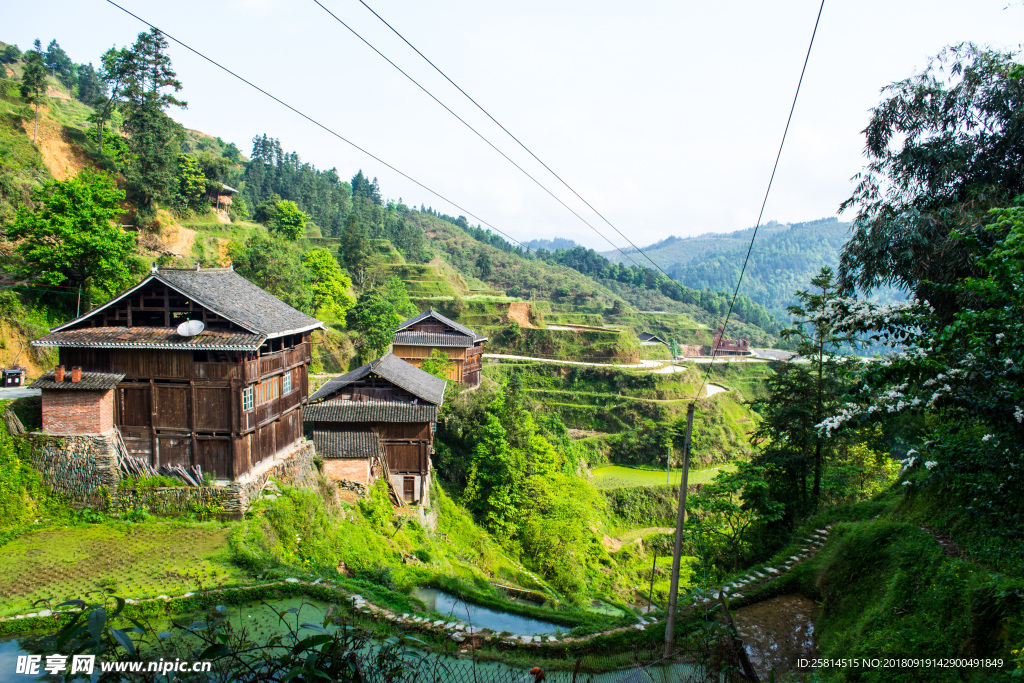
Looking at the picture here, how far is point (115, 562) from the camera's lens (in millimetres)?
9375

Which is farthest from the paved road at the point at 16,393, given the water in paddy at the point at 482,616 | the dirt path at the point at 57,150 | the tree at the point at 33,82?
the tree at the point at 33,82

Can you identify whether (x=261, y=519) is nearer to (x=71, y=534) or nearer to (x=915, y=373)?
(x=71, y=534)

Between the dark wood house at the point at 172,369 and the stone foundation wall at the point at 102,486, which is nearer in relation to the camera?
the stone foundation wall at the point at 102,486

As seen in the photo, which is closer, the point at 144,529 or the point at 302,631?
the point at 302,631

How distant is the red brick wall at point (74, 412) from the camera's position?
11344mm

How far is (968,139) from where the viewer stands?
34.3 ft

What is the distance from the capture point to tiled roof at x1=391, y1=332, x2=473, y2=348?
29.2 m

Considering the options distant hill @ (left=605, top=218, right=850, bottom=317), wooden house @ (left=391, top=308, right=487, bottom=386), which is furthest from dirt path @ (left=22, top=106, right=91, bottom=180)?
distant hill @ (left=605, top=218, right=850, bottom=317)

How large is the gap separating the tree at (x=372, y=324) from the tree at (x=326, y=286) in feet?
3.25

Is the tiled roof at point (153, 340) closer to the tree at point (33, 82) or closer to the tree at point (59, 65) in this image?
the tree at point (33, 82)

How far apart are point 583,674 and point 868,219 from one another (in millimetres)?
11241

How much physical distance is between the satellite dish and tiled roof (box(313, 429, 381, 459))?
5.88 metres

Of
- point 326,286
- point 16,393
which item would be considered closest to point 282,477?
point 16,393

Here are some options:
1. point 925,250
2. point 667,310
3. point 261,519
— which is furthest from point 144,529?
point 667,310
